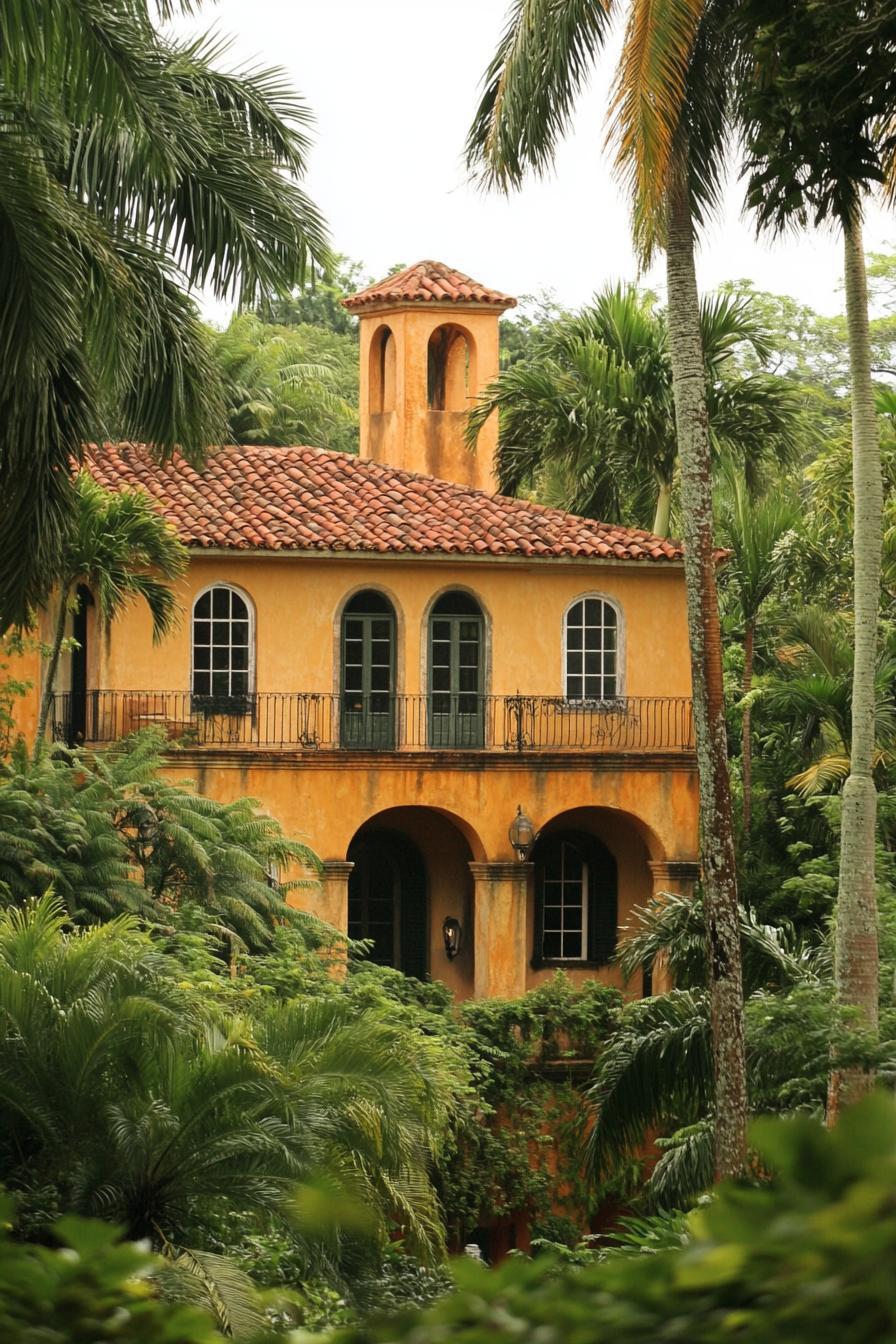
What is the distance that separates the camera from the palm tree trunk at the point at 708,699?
47.9 ft

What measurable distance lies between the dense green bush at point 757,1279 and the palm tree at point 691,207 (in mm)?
12286

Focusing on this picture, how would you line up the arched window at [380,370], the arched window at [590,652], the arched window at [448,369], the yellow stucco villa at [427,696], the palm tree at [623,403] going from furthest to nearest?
1. the arched window at [380,370]
2. the arched window at [448,369]
3. the palm tree at [623,403]
4. the arched window at [590,652]
5. the yellow stucco villa at [427,696]

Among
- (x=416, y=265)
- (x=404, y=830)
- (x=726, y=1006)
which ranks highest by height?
(x=416, y=265)

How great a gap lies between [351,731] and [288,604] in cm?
180

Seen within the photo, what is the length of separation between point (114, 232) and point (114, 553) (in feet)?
25.8

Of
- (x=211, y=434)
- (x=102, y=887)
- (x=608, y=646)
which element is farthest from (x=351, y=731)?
(x=211, y=434)

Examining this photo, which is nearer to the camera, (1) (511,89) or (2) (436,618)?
(1) (511,89)

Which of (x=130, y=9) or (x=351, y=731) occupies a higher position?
(x=130, y=9)

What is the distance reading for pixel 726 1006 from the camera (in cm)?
1473

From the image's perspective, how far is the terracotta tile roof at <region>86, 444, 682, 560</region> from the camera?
2572 cm

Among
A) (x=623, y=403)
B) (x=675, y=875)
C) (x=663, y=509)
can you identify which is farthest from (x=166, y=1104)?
(x=663, y=509)

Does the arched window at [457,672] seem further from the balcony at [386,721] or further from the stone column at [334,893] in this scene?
the stone column at [334,893]

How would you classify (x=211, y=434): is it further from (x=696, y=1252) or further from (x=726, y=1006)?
(x=696, y=1252)

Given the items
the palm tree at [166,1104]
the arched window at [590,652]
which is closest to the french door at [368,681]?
the arched window at [590,652]
